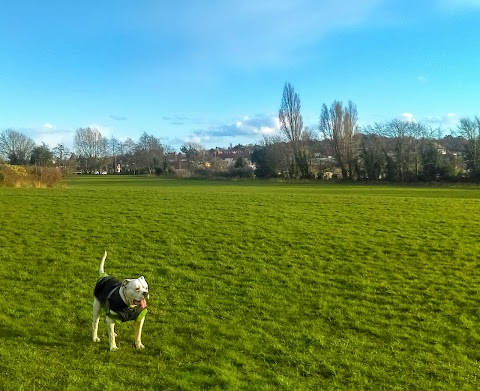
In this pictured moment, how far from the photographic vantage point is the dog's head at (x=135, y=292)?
21.4 ft

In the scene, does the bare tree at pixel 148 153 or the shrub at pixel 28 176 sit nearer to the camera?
the shrub at pixel 28 176

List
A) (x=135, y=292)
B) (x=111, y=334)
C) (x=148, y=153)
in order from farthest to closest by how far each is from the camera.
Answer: (x=148, y=153)
(x=111, y=334)
(x=135, y=292)

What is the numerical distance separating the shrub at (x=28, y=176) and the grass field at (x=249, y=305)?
22909mm

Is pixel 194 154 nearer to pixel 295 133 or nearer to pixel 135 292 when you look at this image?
pixel 295 133

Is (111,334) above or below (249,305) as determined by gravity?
above

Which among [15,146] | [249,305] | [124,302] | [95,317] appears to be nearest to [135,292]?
[124,302]

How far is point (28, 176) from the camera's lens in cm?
4075

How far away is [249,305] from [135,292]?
3.53m

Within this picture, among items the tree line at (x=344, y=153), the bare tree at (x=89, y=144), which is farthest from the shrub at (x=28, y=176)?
the bare tree at (x=89, y=144)

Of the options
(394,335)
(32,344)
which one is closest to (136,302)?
(32,344)

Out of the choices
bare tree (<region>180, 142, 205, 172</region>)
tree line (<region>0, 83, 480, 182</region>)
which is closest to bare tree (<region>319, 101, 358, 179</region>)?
tree line (<region>0, 83, 480, 182</region>)

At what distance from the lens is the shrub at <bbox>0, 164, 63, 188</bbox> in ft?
127

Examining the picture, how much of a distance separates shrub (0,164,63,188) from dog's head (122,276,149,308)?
1472 inches

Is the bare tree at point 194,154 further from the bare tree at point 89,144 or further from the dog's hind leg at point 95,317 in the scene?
the dog's hind leg at point 95,317
